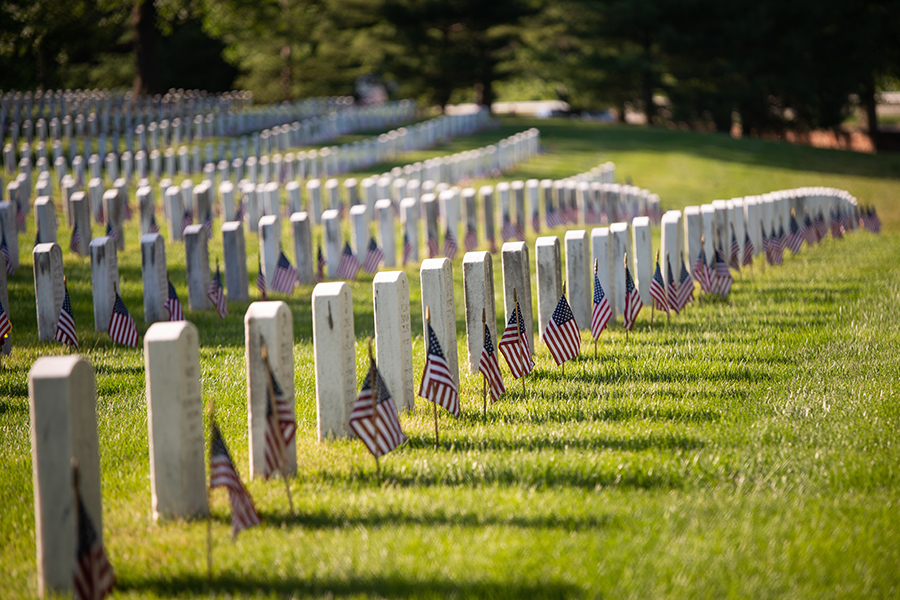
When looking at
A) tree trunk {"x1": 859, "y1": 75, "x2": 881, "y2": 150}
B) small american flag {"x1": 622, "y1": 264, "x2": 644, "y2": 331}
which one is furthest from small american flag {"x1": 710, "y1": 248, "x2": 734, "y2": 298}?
tree trunk {"x1": 859, "y1": 75, "x2": 881, "y2": 150}

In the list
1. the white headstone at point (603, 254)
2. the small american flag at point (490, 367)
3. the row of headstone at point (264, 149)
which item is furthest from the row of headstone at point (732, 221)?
the row of headstone at point (264, 149)

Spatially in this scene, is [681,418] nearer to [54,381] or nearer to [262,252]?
[54,381]

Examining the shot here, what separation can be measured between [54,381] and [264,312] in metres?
→ 1.12

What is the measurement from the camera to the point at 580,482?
4.29m

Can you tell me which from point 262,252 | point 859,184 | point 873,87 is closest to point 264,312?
point 262,252

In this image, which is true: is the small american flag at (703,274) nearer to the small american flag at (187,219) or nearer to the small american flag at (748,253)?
the small american flag at (748,253)

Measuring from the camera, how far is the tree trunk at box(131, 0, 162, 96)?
110 feet

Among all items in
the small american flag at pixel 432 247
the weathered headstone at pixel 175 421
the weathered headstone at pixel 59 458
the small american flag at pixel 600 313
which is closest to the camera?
the weathered headstone at pixel 59 458

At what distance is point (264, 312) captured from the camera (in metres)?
4.22

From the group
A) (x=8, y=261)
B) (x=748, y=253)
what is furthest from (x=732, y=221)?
(x=8, y=261)

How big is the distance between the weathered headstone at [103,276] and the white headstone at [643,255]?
5110 millimetres

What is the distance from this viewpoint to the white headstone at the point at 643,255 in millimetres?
8406

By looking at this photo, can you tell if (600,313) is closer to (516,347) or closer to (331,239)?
(516,347)

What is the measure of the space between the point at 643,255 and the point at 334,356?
4.73 metres
